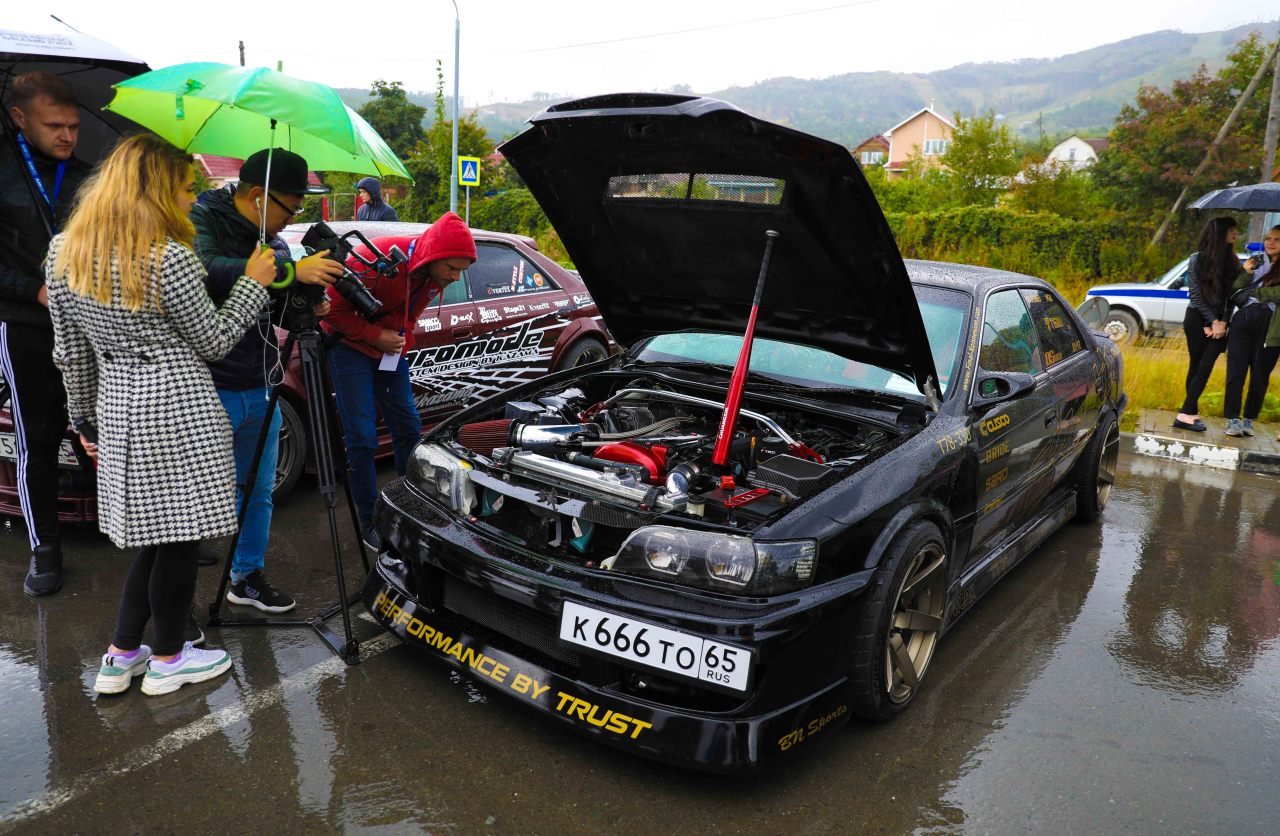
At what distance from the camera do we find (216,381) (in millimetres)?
3381

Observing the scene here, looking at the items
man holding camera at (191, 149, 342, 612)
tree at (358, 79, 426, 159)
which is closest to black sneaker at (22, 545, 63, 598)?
man holding camera at (191, 149, 342, 612)

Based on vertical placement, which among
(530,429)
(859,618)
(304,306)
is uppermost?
(304,306)

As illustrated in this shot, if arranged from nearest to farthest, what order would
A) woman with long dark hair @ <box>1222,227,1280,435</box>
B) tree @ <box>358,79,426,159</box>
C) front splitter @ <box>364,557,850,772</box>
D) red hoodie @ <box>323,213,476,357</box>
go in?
front splitter @ <box>364,557,850,772</box> < red hoodie @ <box>323,213,476,357</box> < woman with long dark hair @ <box>1222,227,1280,435</box> < tree @ <box>358,79,426,159</box>

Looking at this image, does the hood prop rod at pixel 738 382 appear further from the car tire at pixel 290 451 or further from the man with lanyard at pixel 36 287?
the man with lanyard at pixel 36 287

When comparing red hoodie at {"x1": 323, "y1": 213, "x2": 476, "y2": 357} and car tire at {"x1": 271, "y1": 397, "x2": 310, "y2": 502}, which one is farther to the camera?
car tire at {"x1": 271, "y1": 397, "x2": 310, "y2": 502}

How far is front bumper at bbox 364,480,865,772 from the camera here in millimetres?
2516

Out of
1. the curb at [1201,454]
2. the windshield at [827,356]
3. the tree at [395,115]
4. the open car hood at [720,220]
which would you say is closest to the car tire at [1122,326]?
the curb at [1201,454]

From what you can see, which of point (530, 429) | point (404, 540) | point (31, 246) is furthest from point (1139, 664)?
point (31, 246)

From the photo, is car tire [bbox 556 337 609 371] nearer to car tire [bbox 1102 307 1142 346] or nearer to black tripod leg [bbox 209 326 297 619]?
black tripod leg [bbox 209 326 297 619]

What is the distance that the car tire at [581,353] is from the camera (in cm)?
658

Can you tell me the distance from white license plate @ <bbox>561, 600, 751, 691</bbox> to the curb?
20.6 ft

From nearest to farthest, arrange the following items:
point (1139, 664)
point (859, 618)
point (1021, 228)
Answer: point (859, 618) → point (1139, 664) → point (1021, 228)

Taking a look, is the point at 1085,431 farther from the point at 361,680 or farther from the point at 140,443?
the point at 140,443

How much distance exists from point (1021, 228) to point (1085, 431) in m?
17.5
